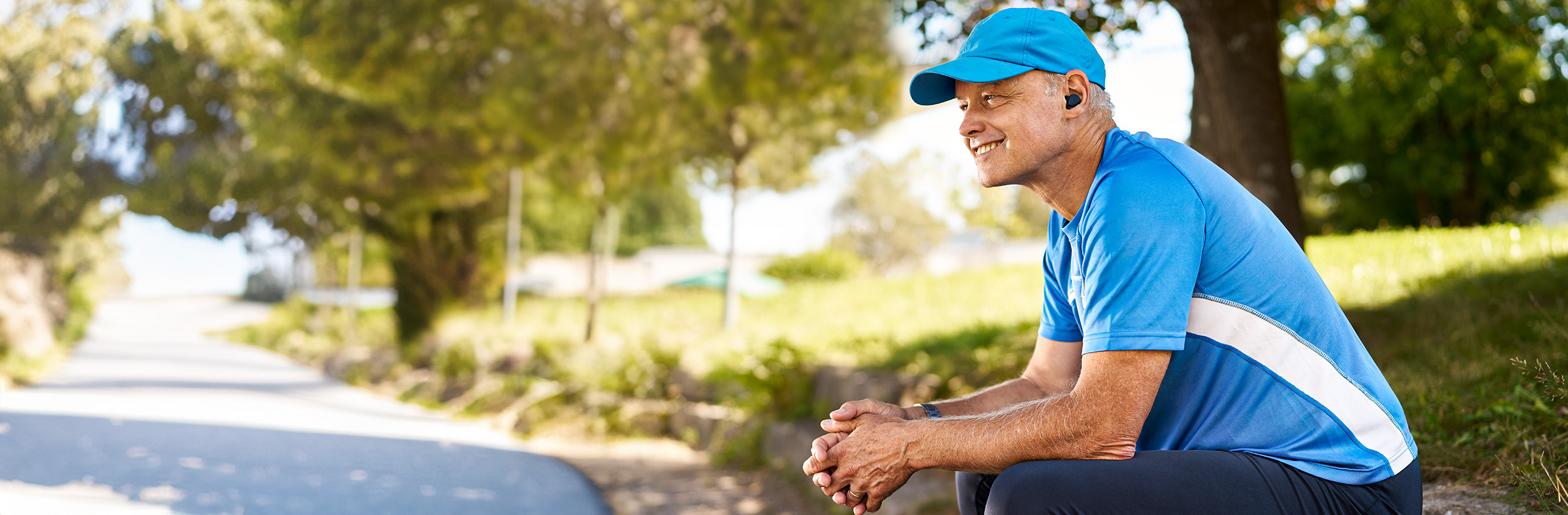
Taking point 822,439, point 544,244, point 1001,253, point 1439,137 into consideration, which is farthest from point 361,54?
point 544,244

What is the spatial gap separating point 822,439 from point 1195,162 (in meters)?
0.94

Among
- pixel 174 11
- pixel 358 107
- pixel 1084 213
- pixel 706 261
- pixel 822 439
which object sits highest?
pixel 174 11

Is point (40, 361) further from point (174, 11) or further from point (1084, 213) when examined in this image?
point (1084, 213)

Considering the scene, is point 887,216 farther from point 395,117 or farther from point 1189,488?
point 1189,488

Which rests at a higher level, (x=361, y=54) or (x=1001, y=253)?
(x=361, y=54)

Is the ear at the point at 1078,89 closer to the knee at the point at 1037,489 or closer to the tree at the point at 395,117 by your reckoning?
the knee at the point at 1037,489

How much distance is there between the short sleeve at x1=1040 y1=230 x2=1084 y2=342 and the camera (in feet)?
6.81

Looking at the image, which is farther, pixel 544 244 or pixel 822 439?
pixel 544 244

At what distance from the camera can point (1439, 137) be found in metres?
19.6

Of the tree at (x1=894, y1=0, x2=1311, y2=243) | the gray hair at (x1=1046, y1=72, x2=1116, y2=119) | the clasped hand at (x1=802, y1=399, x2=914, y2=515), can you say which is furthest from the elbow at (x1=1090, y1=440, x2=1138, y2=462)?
the tree at (x1=894, y1=0, x2=1311, y2=243)

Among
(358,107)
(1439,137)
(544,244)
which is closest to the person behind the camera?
(358,107)

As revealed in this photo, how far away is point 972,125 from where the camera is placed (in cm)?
201

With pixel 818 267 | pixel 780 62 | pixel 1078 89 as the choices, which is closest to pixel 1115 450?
pixel 1078 89

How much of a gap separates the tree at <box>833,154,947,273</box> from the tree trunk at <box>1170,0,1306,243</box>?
35999 millimetres
